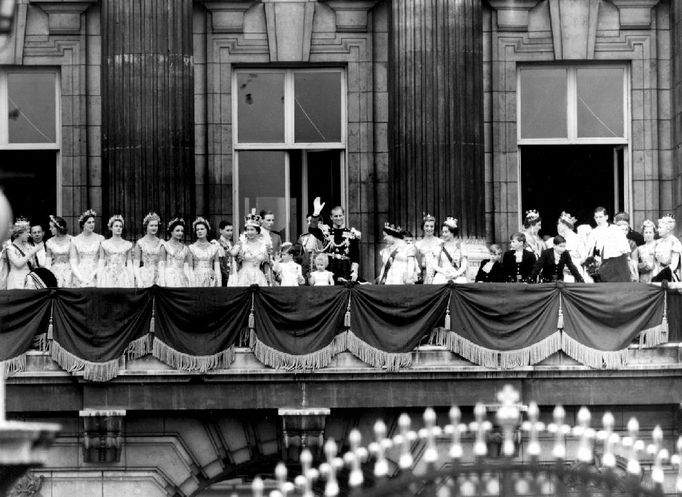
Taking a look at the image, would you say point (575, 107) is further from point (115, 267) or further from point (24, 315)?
point (24, 315)

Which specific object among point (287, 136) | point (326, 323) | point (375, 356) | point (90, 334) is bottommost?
point (375, 356)

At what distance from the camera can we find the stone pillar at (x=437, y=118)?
40469mm

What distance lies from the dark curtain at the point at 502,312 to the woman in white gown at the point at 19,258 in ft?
24.2

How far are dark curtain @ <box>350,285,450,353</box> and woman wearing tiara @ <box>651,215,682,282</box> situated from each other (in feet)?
13.3

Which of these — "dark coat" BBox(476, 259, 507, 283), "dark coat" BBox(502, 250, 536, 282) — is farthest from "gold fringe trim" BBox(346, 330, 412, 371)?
"dark coat" BBox(502, 250, 536, 282)

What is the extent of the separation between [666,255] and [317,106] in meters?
8.58

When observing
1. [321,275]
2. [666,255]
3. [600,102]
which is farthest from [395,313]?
[600,102]

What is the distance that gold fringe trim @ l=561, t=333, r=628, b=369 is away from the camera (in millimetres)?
37094

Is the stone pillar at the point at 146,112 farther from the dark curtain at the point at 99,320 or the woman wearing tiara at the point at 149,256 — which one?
the dark curtain at the point at 99,320

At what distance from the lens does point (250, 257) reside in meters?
37.9

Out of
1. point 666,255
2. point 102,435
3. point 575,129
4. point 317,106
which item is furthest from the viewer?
point 575,129

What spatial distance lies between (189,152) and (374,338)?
603 cm

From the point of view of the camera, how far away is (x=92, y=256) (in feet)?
125

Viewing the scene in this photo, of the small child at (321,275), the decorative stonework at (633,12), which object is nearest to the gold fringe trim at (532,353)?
the small child at (321,275)
